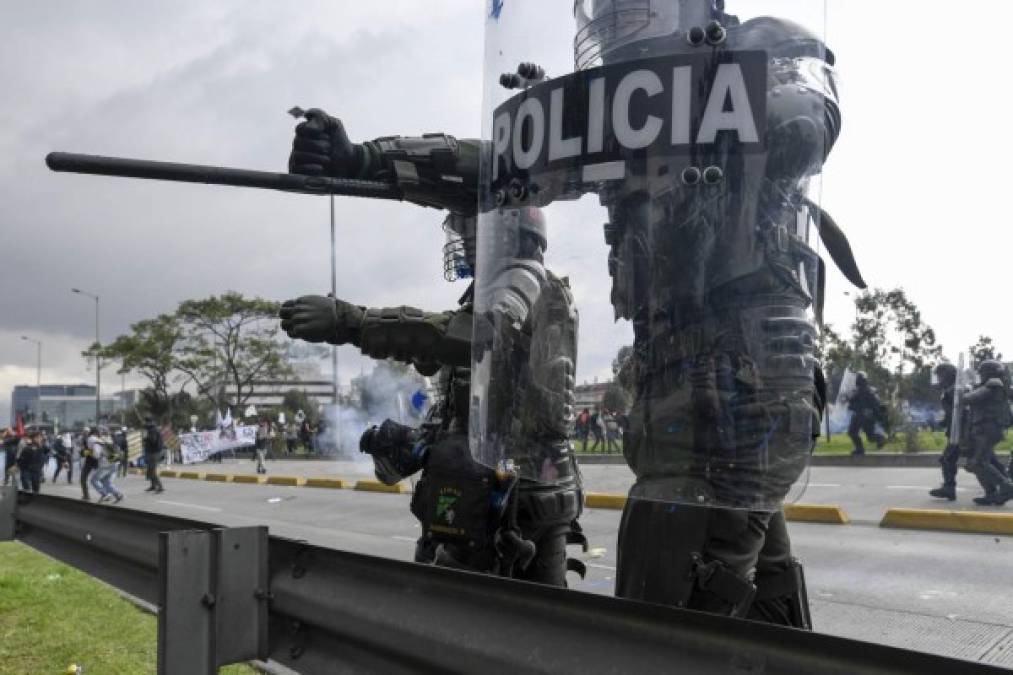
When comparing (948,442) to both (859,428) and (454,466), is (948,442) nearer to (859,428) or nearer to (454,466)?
(859,428)

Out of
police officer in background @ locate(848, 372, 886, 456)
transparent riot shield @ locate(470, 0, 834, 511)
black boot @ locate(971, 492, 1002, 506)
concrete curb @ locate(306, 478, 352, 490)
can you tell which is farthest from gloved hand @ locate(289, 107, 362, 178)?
concrete curb @ locate(306, 478, 352, 490)

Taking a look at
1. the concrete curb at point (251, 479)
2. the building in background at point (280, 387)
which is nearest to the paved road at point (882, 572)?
the concrete curb at point (251, 479)

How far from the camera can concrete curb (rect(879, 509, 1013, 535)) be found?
825 cm

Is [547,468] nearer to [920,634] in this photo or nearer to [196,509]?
[920,634]

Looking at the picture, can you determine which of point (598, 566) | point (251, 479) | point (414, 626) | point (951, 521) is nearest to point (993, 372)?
point (951, 521)

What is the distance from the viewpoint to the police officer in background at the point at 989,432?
32.4 ft

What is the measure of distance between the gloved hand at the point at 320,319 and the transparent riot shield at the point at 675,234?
100 centimetres

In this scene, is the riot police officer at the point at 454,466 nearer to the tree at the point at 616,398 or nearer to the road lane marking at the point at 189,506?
the tree at the point at 616,398

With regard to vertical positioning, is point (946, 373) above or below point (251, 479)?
above

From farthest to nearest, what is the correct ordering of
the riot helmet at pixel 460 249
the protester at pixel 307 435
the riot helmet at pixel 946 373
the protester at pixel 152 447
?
the protester at pixel 307 435
the protester at pixel 152 447
the riot helmet at pixel 946 373
the riot helmet at pixel 460 249

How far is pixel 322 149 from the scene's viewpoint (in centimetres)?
288

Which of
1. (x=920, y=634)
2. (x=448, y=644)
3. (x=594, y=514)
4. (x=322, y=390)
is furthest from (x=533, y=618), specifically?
(x=322, y=390)

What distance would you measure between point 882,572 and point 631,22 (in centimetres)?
604

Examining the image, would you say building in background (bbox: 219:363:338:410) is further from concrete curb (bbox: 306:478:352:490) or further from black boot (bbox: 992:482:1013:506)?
black boot (bbox: 992:482:1013:506)
